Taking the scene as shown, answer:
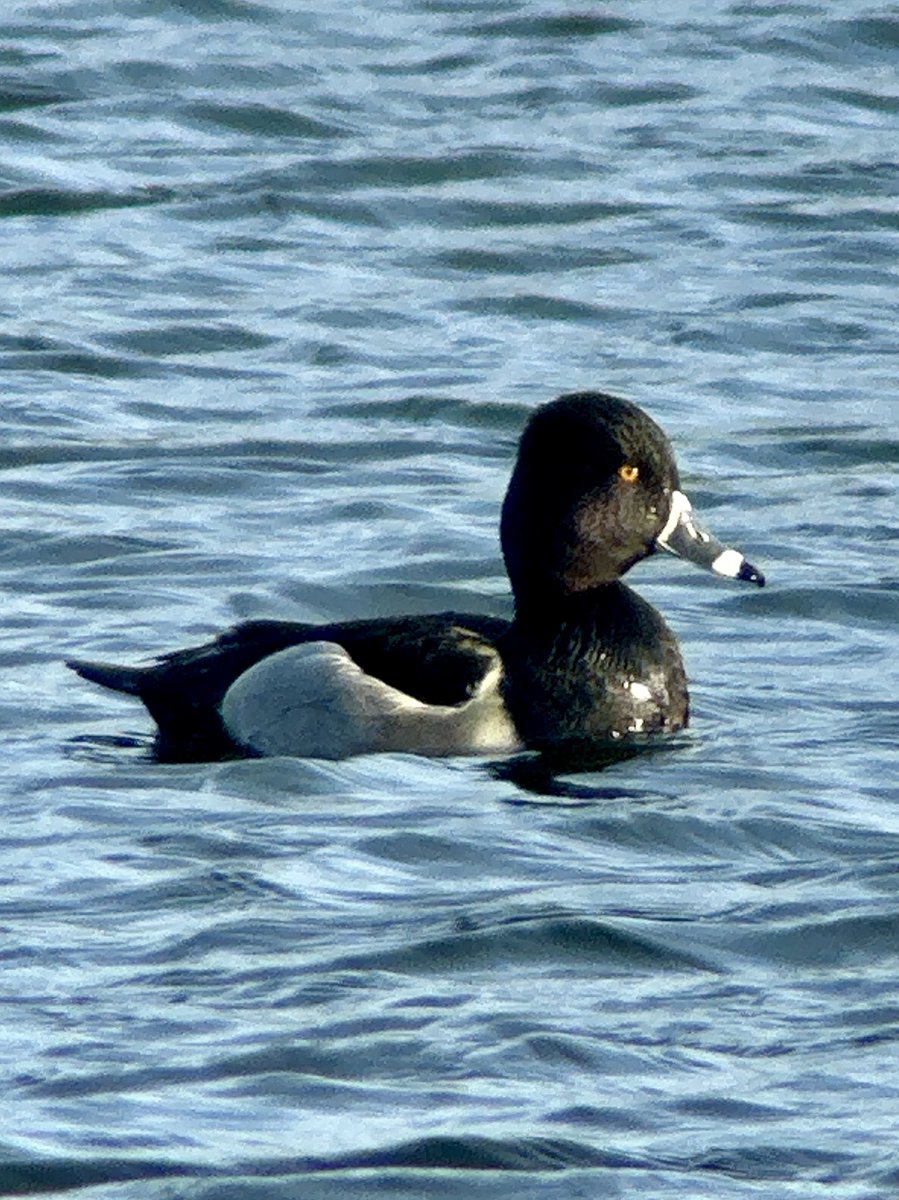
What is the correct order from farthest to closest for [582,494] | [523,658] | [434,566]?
1. [434,566]
2. [582,494]
3. [523,658]

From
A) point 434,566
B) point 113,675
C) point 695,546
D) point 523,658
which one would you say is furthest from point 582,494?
point 434,566

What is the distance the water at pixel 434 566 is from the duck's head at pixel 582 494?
0.54 meters

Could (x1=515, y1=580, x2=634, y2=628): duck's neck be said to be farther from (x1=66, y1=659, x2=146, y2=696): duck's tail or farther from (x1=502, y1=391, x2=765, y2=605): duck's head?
(x1=66, y1=659, x2=146, y2=696): duck's tail

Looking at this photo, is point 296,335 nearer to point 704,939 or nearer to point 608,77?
point 608,77

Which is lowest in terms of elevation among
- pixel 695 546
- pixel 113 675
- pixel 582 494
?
pixel 113 675

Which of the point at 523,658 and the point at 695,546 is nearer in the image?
the point at 523,658

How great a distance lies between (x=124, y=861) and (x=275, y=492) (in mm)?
4498

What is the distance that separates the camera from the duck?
8.45m

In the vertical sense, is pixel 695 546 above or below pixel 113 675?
above

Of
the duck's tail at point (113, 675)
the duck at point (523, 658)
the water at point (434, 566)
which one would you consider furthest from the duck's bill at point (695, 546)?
the duck's tail at point (113, 675)

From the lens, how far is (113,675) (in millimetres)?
8891

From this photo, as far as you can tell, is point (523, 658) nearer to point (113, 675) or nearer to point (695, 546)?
point (695, 546)

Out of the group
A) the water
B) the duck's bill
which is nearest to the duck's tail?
the water

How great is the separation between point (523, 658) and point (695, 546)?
2.44ft
